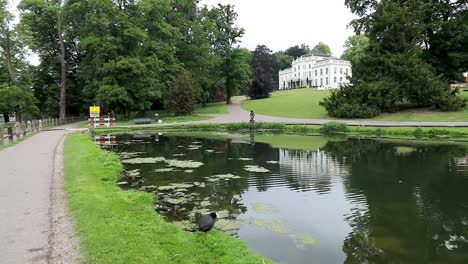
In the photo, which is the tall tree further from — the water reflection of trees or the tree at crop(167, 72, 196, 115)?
the water reflection of trees

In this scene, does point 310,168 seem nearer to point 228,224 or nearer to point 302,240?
point 228,224

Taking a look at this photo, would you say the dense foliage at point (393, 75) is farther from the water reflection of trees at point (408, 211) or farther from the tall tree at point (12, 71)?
the tall tree at point (12, 71)

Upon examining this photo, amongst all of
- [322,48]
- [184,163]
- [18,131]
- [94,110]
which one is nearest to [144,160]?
[184,163]

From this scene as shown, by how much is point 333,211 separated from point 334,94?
3221 cm

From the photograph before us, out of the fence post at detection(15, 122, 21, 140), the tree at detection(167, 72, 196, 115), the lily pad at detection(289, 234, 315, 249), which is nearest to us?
the lily pad at detection(289, 234, 315, 249)

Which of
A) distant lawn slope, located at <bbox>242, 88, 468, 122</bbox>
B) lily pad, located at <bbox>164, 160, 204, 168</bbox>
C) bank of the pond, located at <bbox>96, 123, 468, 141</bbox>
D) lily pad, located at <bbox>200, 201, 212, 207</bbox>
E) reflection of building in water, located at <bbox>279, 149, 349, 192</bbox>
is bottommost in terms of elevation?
lily pad, located at <bbox>200, 201, 212, 207</bbox>

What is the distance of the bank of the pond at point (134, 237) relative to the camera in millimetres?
5691

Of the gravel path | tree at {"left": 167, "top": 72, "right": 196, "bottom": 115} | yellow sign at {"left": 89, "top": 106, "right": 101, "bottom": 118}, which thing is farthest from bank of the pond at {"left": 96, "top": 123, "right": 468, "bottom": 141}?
the gravel path

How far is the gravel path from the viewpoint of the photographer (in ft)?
18.3

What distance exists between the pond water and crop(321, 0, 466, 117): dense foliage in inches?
705

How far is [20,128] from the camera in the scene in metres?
25.5

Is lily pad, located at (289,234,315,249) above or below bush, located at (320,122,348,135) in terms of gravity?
below

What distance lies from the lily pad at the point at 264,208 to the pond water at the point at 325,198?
0.03 metres

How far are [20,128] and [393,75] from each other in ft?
114
